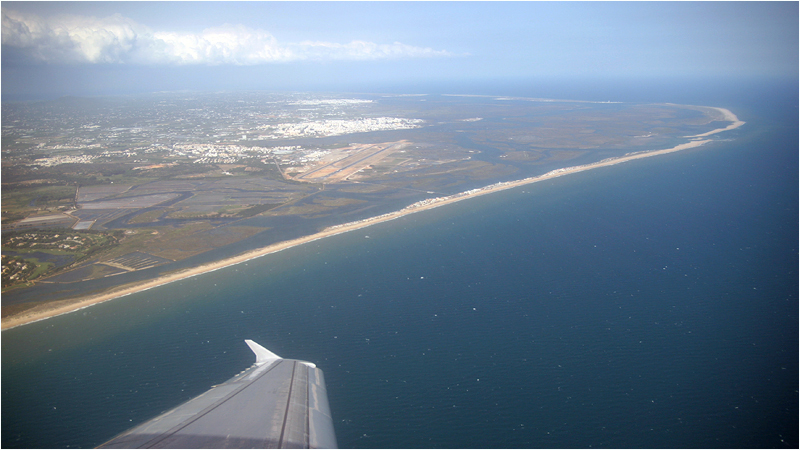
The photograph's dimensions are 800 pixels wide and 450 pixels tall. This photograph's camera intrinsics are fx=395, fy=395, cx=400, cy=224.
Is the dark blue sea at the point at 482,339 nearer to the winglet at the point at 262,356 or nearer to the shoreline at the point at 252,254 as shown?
the shoreline at the point at 252,254

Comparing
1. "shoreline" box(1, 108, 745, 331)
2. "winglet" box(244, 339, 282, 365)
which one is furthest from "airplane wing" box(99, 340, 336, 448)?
"shoreline" box(1, 108, 745, 331)

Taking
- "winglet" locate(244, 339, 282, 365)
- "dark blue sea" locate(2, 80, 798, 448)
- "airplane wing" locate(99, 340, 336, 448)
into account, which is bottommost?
"dark blue sea" locate(2, 80, 798, 448)

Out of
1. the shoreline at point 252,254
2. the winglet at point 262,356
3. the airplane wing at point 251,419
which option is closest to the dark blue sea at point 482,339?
the shoreline at point 252,254

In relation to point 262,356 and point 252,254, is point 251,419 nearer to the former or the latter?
point 262,356

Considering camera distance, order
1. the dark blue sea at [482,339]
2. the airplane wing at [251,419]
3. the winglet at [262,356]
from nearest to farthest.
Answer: the airplane wing at [251,419] < the winglet at [262,356] < the dark blue sea at [482,339]

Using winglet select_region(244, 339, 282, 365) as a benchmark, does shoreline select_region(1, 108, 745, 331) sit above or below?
below

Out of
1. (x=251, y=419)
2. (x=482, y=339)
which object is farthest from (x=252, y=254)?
(x=251, y=419)

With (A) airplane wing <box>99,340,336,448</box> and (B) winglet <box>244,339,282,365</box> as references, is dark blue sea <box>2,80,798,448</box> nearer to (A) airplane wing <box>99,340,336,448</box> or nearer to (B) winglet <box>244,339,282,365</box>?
(B) winglet <box>244,339,282,365</box>
